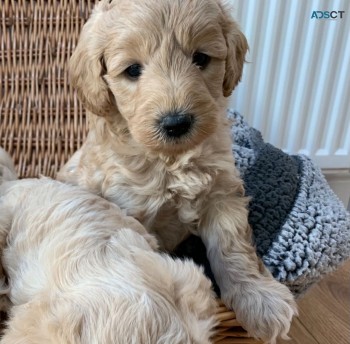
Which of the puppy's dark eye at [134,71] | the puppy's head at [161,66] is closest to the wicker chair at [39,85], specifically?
the puppy's head at [161,66]

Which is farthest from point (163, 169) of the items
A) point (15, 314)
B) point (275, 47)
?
point (275, 47)

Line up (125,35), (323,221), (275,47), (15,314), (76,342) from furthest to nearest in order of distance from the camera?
(275,47)
(323,221)
(125,35)
(15,314)
(76,342)

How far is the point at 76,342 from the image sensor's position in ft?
2.75

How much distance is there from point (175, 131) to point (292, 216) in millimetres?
600

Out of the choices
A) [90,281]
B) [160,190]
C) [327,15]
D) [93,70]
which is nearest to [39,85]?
[93,70]

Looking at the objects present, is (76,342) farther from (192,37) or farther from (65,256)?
Result: (192,37)

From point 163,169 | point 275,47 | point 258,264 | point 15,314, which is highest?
point 275,47

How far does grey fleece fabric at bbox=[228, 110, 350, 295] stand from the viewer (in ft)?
5.10

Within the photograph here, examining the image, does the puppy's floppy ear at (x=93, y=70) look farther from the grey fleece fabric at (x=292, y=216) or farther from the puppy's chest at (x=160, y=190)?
the grey fleece fabric at (x=292, y=216)

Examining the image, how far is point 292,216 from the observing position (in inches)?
67.2

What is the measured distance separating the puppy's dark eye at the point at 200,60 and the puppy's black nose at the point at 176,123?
18 cm

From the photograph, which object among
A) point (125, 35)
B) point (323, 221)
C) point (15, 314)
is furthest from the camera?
point (323, 221)

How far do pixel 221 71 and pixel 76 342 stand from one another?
832mm

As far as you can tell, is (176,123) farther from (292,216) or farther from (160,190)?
(292,216)
